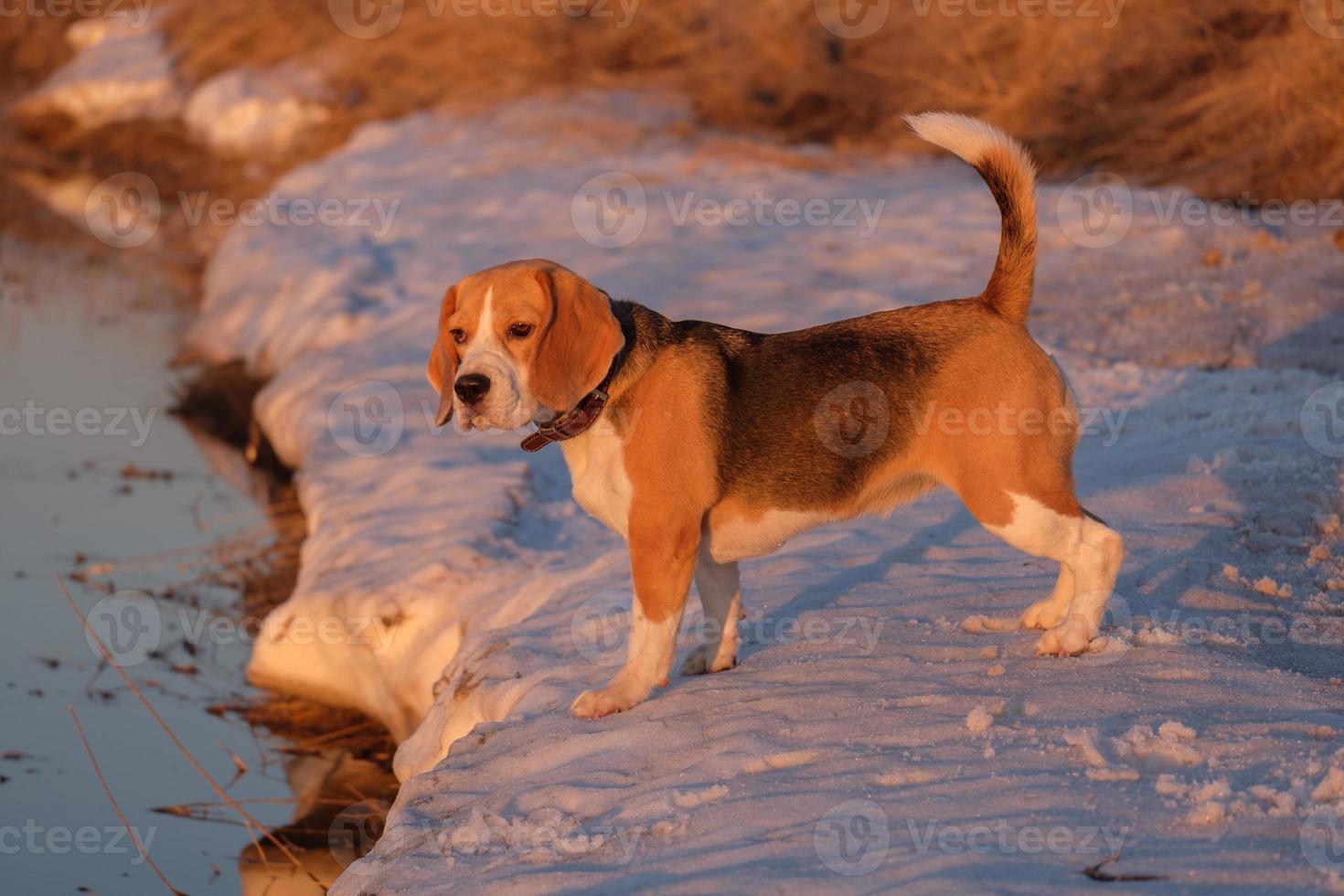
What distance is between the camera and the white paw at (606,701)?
492cm

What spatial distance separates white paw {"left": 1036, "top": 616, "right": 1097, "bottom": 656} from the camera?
16.4 feet

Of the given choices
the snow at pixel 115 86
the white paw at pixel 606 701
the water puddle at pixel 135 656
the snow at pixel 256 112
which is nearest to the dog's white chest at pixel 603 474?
Answer: the white paw at pixel 606 701

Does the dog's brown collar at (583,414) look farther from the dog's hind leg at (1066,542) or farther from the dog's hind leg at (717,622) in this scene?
the dog's hind leg at (1066,542)

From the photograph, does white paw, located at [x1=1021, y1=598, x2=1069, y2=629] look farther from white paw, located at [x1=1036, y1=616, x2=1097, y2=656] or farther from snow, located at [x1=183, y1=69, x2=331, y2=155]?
snow, located at [x1=183, y1=69, x2=331, y2=155]

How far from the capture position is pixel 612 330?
478 cm

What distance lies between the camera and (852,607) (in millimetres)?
5770

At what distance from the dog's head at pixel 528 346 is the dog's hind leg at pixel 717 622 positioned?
2.88ft

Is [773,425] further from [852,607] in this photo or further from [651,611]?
[852,607]

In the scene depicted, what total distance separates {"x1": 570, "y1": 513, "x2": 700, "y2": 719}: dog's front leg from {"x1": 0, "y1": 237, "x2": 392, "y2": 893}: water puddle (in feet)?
5.25

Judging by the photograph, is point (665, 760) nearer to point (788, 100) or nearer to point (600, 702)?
point (600, 702)

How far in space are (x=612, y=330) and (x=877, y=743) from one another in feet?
4.97

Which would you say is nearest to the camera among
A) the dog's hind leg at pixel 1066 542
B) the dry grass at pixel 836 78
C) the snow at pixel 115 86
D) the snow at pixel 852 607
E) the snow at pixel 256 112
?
the snow at pixel 852 607

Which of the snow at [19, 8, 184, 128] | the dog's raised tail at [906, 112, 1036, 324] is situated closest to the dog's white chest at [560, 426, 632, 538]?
the dog's raised tail at [906, 112, 1036, 324]

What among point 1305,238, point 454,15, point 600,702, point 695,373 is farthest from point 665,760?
point 454,15
